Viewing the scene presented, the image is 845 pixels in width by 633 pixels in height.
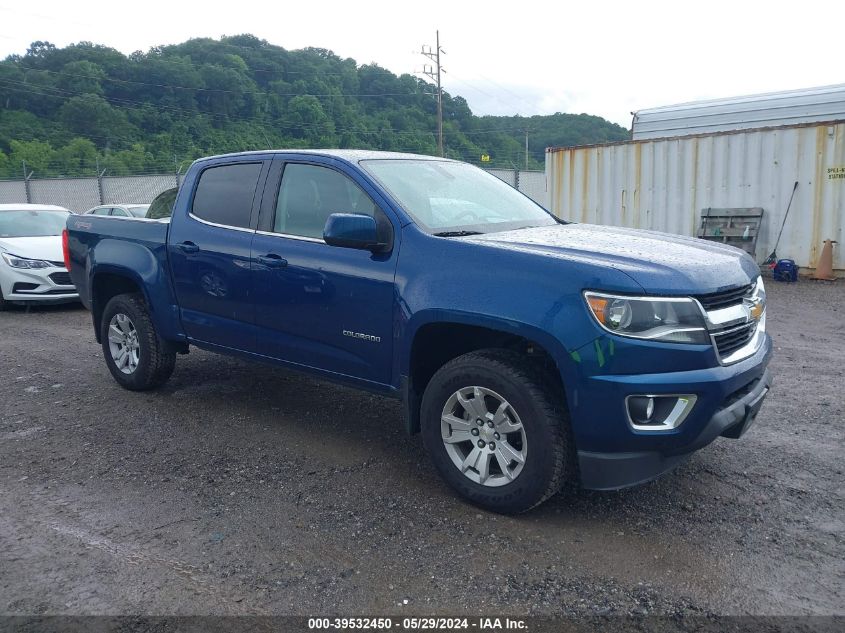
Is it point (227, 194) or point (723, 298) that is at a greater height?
point (227, 194)

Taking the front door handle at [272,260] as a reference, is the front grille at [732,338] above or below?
below

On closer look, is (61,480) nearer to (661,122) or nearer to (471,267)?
(471,267)

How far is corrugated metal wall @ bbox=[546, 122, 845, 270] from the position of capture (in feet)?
37.7

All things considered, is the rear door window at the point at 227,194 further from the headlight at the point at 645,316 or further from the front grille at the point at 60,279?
the front grille at the point at 60,279

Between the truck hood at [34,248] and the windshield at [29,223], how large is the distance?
0.33 m

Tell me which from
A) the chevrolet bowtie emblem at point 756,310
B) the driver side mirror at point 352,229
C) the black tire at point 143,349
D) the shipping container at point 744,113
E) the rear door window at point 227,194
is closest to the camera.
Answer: the chevrolet bowtie emblem at point 756,310

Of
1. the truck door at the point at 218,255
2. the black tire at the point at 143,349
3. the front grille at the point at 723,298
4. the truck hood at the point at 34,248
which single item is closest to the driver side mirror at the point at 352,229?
the truck door at the point at 218,255

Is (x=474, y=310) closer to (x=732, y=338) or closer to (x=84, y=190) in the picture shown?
(x=732, y=338)

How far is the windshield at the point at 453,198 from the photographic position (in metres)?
4.12

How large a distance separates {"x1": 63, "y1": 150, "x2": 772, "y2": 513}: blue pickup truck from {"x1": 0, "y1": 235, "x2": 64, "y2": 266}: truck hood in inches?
214

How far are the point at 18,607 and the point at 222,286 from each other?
239 centimetres

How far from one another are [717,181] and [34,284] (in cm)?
1090

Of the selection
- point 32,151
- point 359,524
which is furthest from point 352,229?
point 32,151

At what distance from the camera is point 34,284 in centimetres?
984
